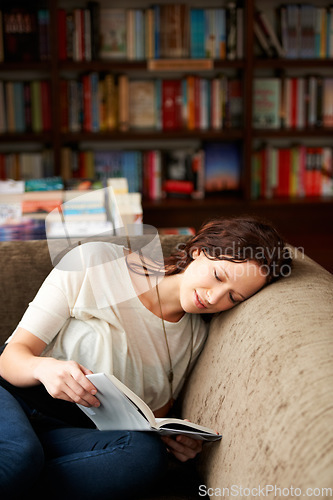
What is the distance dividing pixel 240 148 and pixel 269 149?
0.16 m

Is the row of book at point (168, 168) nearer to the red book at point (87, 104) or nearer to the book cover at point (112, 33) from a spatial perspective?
the red book at point (87, 104)

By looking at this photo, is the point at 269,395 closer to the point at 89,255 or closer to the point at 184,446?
the point at 184,446

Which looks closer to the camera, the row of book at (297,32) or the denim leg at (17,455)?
the denim leg at (17,455)

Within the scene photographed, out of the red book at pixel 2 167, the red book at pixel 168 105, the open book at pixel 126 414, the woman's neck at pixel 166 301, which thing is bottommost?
the open book at pixel 126 414

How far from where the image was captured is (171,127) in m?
3.32

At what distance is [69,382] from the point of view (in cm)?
102

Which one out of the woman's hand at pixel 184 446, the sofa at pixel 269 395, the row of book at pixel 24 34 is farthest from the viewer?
the row of book at pixel 24 34

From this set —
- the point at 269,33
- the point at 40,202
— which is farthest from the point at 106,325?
the point at 269,33

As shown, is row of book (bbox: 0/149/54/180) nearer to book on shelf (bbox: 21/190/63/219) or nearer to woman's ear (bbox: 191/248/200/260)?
book on shelf (bbox: 21/190/63/219)

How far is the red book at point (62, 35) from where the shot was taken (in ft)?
10.2

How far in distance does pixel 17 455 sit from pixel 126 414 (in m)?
0.20

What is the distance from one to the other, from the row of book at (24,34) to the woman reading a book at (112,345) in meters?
2.18

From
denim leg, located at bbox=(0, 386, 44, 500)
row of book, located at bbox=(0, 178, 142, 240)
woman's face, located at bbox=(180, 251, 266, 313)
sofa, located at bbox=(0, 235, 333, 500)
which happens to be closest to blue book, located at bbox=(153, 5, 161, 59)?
row of book, located at bbox=(0, 178, 142, 240)

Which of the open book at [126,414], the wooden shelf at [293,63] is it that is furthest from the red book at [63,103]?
the open book at [126,414]
